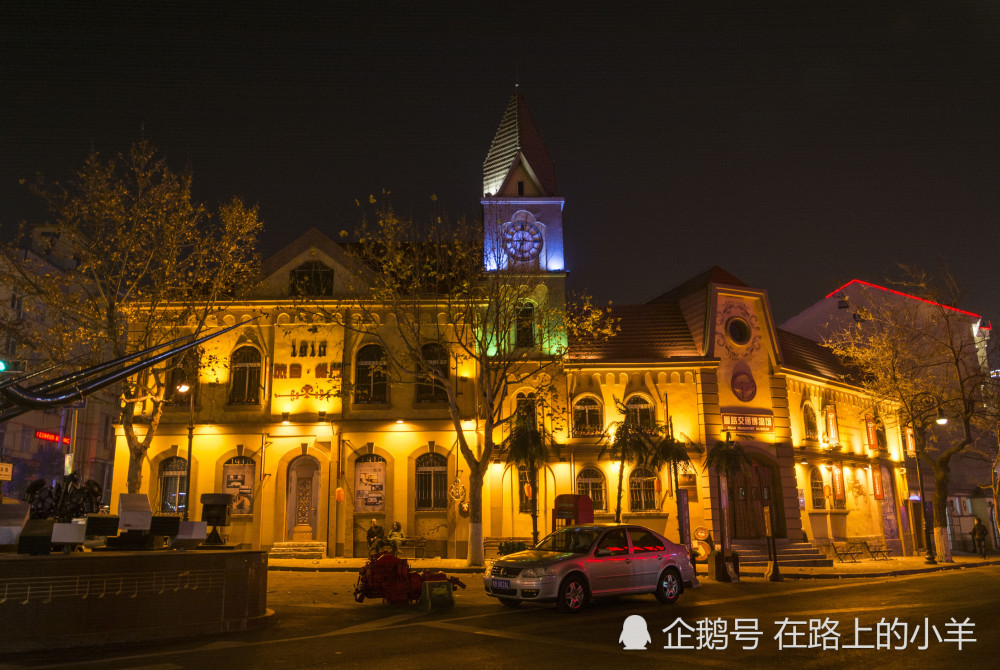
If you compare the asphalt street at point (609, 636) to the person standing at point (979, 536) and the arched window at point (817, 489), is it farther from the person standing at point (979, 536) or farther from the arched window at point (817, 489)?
the person standing at point (979, 536)

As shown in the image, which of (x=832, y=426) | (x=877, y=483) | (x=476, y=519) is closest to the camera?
(x=476, y=519)

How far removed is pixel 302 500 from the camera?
29.0 meters

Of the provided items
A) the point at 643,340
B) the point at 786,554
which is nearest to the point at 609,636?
the point at 786,554

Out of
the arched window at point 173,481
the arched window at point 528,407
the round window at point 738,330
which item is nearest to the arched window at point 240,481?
the arched window at point 173,481

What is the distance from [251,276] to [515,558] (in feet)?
55.1

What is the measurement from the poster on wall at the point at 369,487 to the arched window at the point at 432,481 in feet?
4.50

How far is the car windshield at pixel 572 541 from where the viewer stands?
1434cm

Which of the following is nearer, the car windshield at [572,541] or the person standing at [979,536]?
the car windshield at [572,541]

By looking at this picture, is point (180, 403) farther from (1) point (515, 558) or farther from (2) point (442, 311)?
(1) point (515, 558)

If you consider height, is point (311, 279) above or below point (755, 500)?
above

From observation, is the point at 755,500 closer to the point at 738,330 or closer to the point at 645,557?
the point at 738,330

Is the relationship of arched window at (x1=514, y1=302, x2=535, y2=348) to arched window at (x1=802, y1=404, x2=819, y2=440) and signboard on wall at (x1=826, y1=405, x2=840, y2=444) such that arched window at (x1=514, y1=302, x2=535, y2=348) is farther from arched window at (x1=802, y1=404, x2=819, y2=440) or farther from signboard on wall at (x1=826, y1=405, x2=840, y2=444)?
signboard on wall at (x1=826, y1=405, x2=840, y2=444)

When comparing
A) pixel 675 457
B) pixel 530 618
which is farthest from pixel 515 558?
pixel 675 457

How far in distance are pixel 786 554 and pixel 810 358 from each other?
34.0 ft
